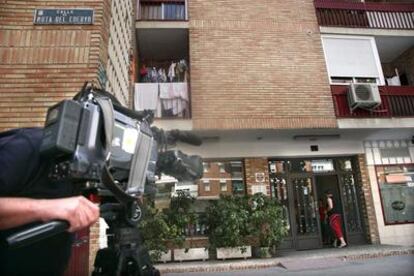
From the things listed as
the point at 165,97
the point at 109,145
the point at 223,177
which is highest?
the point at 165,97

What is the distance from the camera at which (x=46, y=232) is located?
3.13ft

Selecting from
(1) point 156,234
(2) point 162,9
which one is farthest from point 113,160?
(2) point 162,9

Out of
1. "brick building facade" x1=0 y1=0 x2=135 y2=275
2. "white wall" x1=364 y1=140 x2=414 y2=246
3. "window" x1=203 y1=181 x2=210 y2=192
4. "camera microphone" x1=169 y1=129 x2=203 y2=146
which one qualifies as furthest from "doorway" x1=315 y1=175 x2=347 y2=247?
"camera microphone" x1=169 y1=129 x2=203 y2=146

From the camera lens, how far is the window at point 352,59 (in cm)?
1101

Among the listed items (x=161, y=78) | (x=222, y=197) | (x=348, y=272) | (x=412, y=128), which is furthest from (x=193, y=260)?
(x=412, y=128)

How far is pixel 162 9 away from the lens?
35.1ft

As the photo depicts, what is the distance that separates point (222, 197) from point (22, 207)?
8.40 metres

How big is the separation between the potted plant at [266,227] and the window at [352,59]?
192 inches

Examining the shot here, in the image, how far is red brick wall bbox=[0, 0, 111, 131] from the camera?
4.77 meters

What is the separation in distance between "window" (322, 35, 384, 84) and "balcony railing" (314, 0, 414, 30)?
52cm

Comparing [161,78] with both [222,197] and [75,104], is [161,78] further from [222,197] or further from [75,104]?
[75,104]

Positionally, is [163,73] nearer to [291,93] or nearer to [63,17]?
[291,93]

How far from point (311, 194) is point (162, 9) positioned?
24.2ft

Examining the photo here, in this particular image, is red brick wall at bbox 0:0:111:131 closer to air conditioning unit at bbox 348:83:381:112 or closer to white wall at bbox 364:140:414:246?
air conditioning unit at bbox 348:83:381:112
